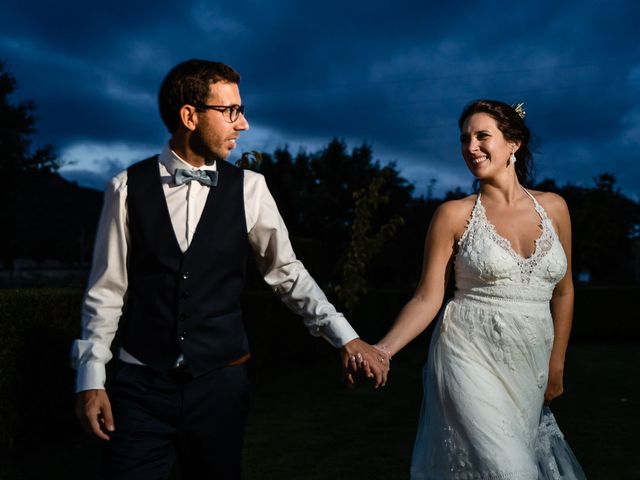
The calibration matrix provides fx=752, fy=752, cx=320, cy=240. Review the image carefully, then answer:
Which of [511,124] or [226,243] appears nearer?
[226,243]

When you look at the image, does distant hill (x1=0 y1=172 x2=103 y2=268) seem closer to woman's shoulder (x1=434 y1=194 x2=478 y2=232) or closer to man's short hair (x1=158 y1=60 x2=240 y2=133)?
woman's shoulder (x1=434 y1=194 x2=478 y2=232)

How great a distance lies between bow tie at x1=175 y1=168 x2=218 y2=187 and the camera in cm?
288

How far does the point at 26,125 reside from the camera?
1545 inches

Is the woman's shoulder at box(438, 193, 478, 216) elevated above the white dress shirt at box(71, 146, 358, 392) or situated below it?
above

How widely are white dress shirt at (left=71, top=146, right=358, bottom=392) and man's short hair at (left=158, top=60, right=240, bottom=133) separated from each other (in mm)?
184

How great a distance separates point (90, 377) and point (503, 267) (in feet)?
7.05

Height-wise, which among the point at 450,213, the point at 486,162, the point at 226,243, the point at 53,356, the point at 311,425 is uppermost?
the point at 486,162

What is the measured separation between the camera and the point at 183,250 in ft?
9.20

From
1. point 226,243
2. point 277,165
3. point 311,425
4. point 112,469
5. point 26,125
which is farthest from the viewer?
point 277,165

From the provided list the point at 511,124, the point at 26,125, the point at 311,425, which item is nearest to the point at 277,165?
the point at 26,125

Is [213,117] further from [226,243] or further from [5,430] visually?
[5,430]

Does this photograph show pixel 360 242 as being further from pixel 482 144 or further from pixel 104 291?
pixel 104 291

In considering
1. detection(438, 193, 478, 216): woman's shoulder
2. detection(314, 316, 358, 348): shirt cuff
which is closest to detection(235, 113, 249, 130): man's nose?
detection(314, 316, 358, 348): shirt cuff

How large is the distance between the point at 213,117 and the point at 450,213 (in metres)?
1.59
